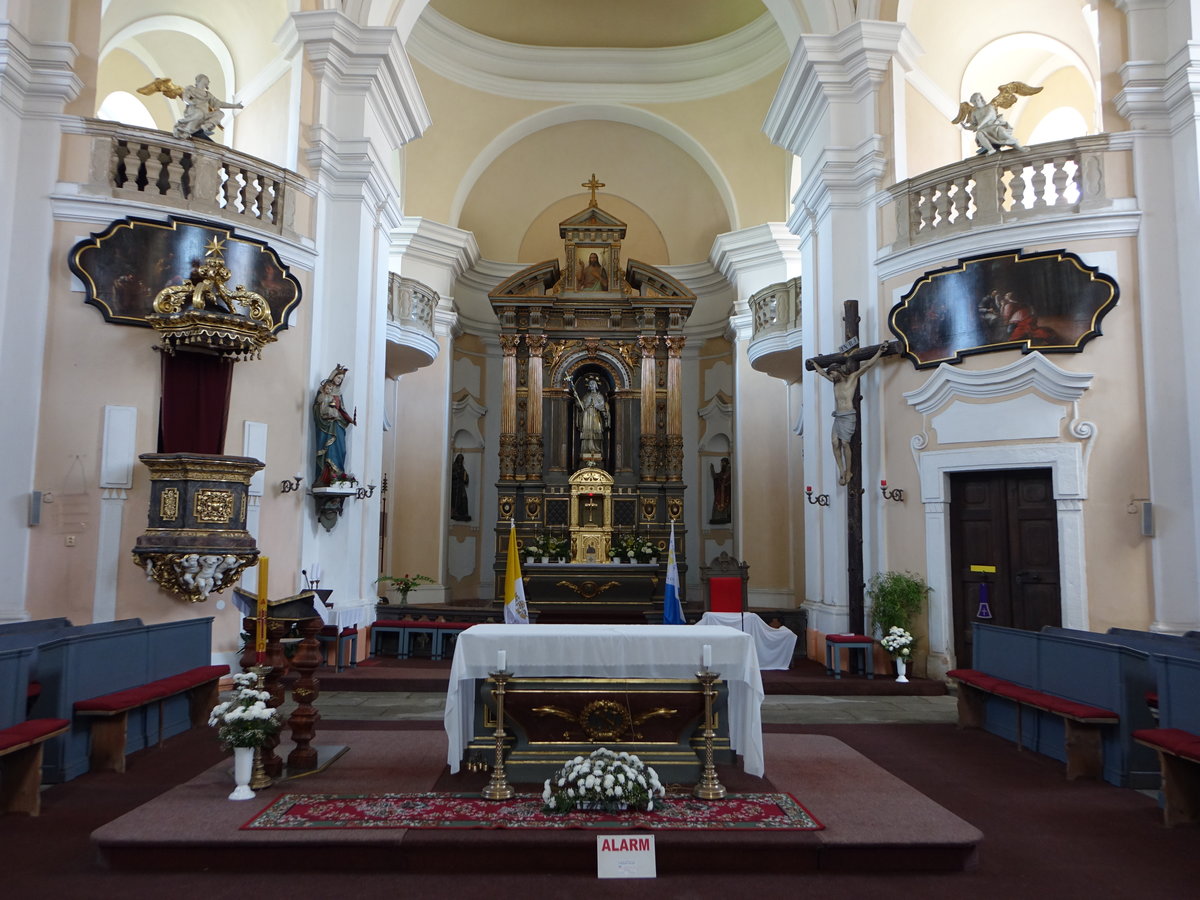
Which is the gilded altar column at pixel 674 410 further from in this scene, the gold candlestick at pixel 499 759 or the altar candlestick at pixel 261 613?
the altar candlestick at pixel 261 613

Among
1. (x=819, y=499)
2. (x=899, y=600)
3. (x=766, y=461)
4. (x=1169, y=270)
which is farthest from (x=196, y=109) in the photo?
(x=766, y=461)

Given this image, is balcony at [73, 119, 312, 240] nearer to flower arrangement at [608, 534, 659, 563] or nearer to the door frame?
the door frame

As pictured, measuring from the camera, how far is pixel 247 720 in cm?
560

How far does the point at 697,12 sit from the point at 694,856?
17.3 meters

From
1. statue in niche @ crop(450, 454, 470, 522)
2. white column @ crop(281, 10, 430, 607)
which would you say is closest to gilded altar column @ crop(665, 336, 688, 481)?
statue in niche @ crop(450, 454, 470, 522)

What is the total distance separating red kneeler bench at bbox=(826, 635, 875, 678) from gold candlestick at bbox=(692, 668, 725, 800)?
5364 mm

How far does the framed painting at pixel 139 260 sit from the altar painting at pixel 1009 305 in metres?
7.90

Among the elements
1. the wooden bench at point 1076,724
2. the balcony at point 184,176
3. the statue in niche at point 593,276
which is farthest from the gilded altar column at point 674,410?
the wooden bench at point 1076,724

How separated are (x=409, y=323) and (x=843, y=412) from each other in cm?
700

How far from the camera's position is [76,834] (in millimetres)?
5277

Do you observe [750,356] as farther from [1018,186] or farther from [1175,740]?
[1175,740]

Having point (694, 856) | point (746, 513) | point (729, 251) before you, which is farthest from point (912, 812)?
point (729, 251)

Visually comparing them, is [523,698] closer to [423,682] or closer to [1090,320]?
[423,682]

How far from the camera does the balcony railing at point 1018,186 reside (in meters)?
10.1
